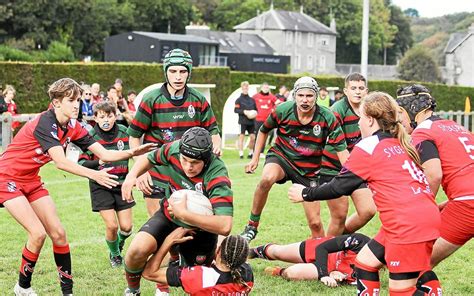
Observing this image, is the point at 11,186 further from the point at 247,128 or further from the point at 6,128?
the point at 247,128

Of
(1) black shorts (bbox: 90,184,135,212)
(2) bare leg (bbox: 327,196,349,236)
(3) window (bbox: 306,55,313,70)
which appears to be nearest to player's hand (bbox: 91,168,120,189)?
(1) black shorts (bbox: 90,184,135,212)

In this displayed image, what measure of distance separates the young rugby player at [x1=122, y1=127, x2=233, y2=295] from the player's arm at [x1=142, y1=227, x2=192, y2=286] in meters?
0.06

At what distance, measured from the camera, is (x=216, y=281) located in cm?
670

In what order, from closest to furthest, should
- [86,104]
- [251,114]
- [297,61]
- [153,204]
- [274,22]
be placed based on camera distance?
[153,204], [86,104], [251,114], [274,22], [297,61]

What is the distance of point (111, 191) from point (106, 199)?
0.35 ft

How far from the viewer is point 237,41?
312 feet

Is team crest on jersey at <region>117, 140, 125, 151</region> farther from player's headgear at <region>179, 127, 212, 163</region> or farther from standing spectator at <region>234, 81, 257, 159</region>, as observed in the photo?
standing spectator at <region>234, 81, 257, 159</region>

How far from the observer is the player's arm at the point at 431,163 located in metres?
6.71

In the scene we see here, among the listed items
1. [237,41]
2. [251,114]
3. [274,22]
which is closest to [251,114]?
[251,114]

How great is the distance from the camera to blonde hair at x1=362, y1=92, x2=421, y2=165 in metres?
6.35

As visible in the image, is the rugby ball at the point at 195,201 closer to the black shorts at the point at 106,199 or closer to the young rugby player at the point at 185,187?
the young rugby player at the point at 185,187

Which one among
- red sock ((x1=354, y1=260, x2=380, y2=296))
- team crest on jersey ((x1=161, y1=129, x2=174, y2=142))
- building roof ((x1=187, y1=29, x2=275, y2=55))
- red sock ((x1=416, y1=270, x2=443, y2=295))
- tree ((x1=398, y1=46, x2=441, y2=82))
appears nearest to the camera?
red sock ((x1=416, y1=270, x2=443, y2=295))

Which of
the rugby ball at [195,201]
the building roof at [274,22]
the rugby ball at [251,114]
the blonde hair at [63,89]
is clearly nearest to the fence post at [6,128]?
the rugby ball at [251,114]

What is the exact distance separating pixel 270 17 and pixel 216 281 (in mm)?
105846
